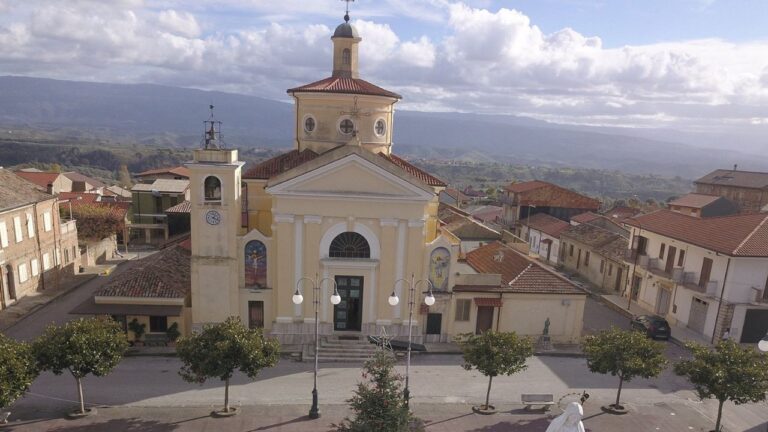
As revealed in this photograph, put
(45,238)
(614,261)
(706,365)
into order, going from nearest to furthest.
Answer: (706,365) < (45,238) < (614,261)

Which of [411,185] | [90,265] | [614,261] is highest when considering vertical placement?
[411,185]

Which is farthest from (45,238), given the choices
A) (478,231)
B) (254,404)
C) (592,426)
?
(592,426)

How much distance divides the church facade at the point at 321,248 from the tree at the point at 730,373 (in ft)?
40.5

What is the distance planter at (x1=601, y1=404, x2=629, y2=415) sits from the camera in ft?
71.7

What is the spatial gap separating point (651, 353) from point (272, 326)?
1862cm

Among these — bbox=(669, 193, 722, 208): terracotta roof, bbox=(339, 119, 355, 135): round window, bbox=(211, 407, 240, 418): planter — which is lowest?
bbox=(211, 407, 240, 418): planter

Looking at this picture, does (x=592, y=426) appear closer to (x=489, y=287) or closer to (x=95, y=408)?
(x=489, y=287)

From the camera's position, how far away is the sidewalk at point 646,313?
30.3 meters

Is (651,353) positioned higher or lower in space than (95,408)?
higher

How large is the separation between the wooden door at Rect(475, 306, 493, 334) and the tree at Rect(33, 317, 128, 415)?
18443mm

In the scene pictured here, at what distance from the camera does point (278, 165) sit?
99.9 ft

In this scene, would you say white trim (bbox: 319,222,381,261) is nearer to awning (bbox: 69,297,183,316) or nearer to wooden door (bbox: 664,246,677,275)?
awning (bbox: 69,297,183,316)

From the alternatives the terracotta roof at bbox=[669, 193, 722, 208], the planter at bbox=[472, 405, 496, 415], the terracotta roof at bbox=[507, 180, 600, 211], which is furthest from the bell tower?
the terracotta roof at bbox=[669, 193, 722, 208]

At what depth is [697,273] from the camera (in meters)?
31.2
